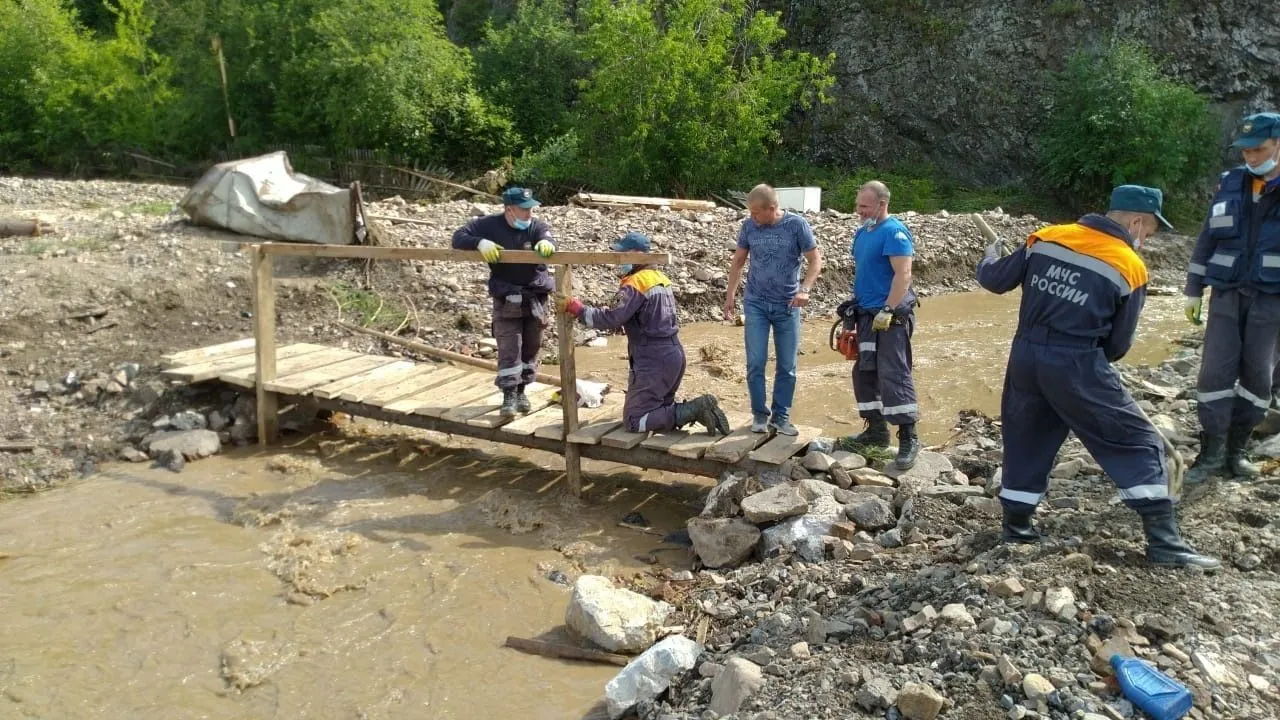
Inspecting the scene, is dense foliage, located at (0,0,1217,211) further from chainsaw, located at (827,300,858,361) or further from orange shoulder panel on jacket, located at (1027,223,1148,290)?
orange shoulder panel on jacket, located at (1027,223,1148,290)

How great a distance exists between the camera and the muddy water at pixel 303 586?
4.19 metres

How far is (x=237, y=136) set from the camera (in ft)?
86.3

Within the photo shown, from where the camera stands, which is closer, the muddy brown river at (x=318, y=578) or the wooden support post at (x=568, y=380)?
the muddy brown river at (x=318, y=578)

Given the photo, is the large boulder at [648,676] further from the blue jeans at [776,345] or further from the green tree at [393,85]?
the green tree at [393,85]

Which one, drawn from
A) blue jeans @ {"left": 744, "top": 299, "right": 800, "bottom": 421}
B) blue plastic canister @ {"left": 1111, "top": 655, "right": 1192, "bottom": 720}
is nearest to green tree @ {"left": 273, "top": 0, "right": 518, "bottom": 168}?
blue jeans @ {"left": 744, "top": 299, "right": 800, "bottom": 421}

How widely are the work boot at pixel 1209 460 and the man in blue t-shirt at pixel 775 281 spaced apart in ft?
7.41

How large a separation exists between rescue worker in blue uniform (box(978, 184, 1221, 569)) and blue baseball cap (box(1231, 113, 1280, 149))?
39.6 inches

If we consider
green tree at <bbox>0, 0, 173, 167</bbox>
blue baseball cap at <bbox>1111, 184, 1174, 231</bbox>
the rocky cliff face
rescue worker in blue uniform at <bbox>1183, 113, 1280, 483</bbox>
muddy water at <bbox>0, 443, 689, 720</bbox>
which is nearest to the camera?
blue baseball cap at <bbox>1111, 184, 1174, 231</bbox>

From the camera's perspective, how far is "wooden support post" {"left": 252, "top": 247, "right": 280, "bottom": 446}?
729 centimetres

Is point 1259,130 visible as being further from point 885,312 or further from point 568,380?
point 568,380

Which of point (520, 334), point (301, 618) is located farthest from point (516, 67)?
point (301, 618)

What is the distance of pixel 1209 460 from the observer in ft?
16.0

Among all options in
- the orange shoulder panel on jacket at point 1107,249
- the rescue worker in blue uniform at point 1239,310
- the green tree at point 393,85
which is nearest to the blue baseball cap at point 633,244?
the orange shoulder panel on jacket at point 1107,249

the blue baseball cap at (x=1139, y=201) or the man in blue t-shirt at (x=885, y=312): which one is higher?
the blue baseball cap at (x=1139, y=201)
